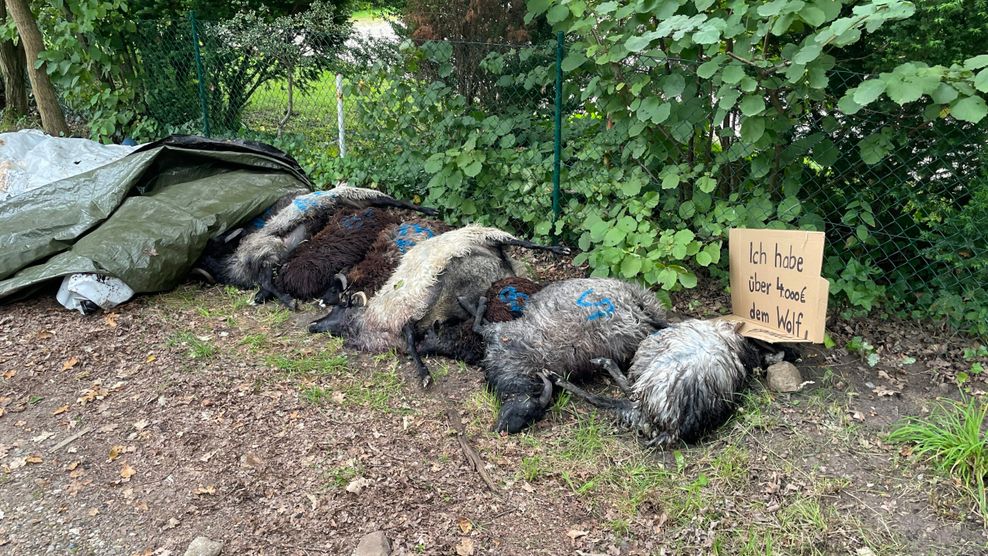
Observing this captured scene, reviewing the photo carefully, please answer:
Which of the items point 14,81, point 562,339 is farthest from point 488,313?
point 14,81

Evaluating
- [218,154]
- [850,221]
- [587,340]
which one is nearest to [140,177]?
[218,154]

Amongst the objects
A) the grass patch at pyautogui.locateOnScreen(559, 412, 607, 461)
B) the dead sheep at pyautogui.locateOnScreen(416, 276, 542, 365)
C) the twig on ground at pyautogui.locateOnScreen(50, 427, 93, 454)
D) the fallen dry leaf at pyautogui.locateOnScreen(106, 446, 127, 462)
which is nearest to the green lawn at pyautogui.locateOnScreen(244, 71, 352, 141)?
the dead sheep at pyautogui.locateOnScreen(416, 276, 542, 365)

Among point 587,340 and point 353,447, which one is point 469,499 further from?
point 587,340

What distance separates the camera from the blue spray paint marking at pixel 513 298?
3.44m

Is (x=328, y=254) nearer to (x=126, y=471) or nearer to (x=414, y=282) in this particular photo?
(x=414, y=282)

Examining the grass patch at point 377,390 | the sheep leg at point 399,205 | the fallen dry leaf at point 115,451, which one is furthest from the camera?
the sheep leg at point 399,205

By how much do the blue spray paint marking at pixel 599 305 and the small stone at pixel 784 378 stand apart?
82 centimetres

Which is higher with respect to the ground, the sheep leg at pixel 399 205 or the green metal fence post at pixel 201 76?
the green metal fence post at pixel 201 76

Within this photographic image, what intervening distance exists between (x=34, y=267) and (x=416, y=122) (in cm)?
280

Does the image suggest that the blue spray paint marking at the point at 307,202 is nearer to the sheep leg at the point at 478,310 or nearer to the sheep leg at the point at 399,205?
the sheep leg at the point at 399,205

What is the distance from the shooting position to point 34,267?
4125 millimetres

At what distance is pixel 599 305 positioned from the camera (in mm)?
3234

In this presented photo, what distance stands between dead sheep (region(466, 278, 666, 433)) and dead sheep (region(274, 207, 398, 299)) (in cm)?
133

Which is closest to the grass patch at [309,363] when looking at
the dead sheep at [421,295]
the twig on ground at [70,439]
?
the dead sheep at [421,295]
